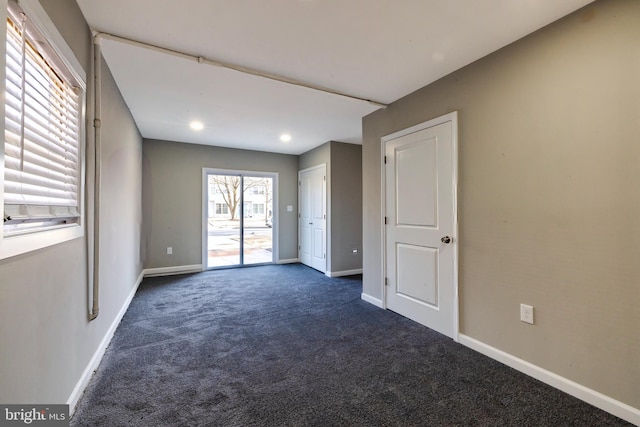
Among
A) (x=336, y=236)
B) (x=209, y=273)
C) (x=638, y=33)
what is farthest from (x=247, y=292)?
(x=638, y=33)

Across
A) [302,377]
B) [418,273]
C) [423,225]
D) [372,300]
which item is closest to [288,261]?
[372,300]

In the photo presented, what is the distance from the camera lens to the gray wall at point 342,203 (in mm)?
4879

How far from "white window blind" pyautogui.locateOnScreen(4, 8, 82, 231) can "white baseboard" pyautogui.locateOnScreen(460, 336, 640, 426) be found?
296cm

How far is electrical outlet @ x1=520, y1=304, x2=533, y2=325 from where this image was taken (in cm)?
199

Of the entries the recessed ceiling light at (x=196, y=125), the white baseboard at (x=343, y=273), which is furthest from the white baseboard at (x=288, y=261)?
the recessed ceiling light at (x=196, y=125)

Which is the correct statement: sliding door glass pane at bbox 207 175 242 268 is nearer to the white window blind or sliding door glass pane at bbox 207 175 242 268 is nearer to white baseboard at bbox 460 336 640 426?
the white window blind

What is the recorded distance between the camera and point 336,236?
491 cm

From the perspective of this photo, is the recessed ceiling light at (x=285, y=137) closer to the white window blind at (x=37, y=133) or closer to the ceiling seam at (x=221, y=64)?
the ceiling seam at (x=221, y=64)

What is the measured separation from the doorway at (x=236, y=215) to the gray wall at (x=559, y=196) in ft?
13.3

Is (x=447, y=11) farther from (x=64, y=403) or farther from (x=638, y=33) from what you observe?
(x=64, y=403)

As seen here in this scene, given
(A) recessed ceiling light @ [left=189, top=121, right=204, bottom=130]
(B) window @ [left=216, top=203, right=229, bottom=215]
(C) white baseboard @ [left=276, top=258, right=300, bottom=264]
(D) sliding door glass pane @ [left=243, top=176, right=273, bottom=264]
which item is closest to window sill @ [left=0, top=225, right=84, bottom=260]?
(A) recessed ceiling light @ [left=189, top=121, right=204, bottom=130]

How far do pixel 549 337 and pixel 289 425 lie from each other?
178 cm

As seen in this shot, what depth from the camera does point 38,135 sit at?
1279 millimetres

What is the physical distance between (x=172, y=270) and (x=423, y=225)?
432 centimetres
